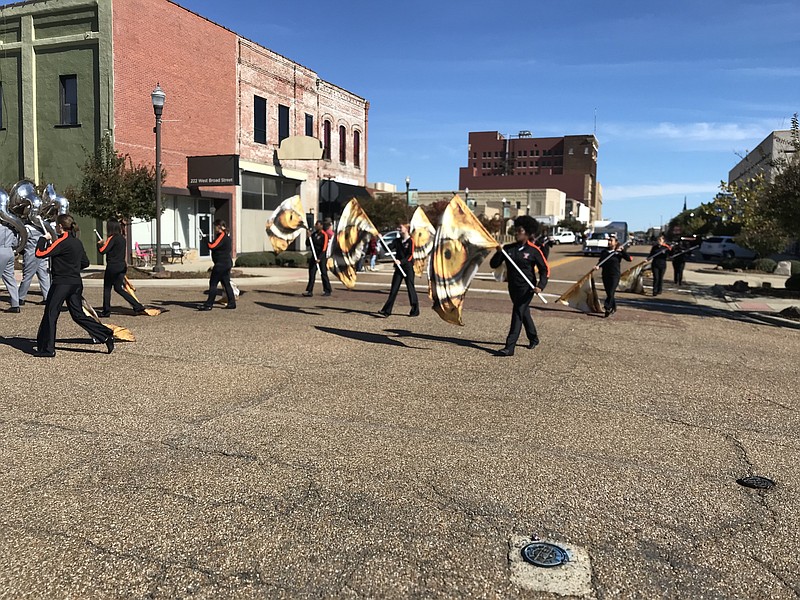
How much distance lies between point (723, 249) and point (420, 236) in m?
33.2

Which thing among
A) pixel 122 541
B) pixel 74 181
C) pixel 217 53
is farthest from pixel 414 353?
pixel 217 53

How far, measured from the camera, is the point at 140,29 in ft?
80.3

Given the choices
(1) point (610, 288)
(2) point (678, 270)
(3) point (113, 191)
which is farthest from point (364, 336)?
(2) point (678, 270)

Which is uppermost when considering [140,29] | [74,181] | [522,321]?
[140,29]

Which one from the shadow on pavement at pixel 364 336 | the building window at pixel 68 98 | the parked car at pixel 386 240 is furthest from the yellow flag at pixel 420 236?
the building window at pixel 68 98

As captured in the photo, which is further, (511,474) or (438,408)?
(438,408)

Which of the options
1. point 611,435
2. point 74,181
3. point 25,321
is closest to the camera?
point 611,435

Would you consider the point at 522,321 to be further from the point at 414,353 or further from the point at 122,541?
the point at 122,541

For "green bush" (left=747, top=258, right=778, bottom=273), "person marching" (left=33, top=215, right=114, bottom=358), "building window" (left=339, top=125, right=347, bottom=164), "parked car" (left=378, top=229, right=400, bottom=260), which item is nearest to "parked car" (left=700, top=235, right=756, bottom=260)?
"green bush" (left=747, top=258, right=778, bottom=273)

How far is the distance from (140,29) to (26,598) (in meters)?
25.2

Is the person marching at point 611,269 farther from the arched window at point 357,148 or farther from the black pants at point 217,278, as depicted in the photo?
the arched window at point 357,148

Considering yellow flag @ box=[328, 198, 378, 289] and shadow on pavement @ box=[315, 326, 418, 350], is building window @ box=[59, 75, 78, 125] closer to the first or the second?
yellow flag @ box=[328, 198, 378, 289]

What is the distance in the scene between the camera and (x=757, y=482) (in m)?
4.80

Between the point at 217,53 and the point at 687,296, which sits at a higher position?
the point at 217,53
